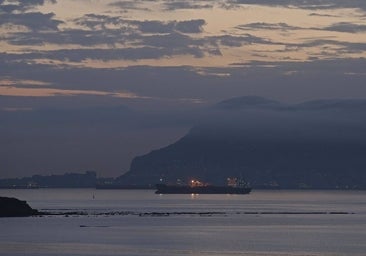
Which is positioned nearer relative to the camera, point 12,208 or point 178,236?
point 178,236

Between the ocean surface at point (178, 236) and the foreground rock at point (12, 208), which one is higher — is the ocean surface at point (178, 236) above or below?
below

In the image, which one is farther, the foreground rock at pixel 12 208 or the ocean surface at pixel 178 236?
the foreground rock at pixel 12 208

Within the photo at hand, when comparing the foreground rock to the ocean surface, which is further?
the foreground rock

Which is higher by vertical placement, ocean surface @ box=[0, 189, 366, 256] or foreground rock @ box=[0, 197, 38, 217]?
foreground rock @ box=[0, 197, 38, 217]

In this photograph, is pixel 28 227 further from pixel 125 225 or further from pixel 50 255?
pixel 50 255

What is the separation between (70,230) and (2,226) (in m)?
9.73

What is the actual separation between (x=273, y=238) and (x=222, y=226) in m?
23.1

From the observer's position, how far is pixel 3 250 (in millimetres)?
79688

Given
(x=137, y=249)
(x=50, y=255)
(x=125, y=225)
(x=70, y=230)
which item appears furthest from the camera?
(x=125, y=225)

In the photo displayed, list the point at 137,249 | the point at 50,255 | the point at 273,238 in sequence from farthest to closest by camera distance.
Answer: the point at 273,238 → the point at 137,249 → the point at 50,255

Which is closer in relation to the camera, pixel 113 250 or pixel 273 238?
pixel 113 250

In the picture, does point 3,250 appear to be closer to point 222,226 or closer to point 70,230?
point 70,230

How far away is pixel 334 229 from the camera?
112 meters

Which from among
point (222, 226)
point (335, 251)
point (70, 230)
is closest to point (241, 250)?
point (335, 251)
